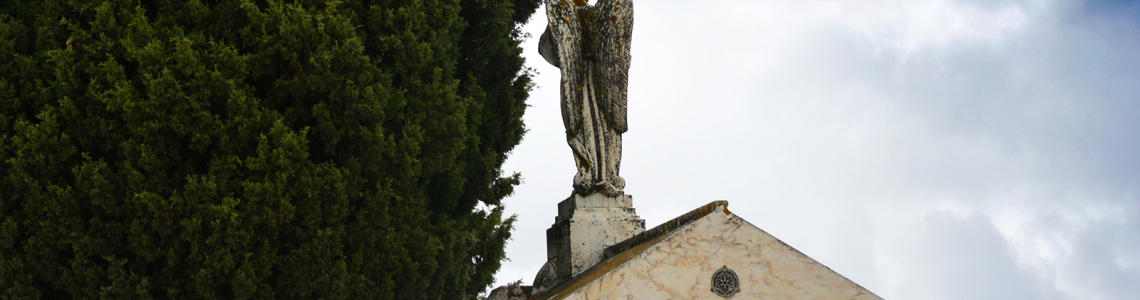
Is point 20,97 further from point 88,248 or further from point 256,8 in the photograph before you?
point 256,8

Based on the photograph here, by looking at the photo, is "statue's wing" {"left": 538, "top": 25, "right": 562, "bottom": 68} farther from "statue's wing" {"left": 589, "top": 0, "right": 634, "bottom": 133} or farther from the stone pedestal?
the stone pedestal

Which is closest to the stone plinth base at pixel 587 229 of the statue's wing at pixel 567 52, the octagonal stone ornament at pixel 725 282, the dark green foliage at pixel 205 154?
the statue's wing at pixel 567 52

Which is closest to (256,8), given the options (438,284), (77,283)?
(77,283)

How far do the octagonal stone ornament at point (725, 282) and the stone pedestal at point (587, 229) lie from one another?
1513mm

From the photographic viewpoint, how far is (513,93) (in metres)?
9.48

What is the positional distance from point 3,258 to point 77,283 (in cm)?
58

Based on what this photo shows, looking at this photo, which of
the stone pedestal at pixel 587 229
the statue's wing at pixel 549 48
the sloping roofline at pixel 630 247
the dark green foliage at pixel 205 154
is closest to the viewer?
the sloping roofline at pixel 630 247

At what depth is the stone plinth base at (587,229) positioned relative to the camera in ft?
17.2

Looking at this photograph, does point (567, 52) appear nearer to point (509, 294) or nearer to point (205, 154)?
point (509, 294)

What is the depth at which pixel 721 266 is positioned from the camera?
3.81m

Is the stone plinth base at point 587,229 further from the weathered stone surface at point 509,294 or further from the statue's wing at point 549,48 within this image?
the statue's wing at point 549,48

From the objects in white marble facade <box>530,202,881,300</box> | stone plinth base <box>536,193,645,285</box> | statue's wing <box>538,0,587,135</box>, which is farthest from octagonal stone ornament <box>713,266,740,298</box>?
statue's wing <box>538,0,587,135</box>

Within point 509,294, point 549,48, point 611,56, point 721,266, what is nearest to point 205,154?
point 509,294

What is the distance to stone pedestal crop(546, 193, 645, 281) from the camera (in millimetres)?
5227
